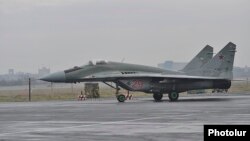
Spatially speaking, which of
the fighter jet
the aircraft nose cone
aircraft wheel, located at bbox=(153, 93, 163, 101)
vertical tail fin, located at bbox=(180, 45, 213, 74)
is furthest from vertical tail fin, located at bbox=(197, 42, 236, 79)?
the aircraft nose cone

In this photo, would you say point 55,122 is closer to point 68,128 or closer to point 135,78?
point 68,128

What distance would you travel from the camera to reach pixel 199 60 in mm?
41406

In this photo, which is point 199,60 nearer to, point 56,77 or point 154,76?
point 154,76

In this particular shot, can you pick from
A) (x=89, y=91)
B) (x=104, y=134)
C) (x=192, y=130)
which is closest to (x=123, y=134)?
(x=104, y=134)

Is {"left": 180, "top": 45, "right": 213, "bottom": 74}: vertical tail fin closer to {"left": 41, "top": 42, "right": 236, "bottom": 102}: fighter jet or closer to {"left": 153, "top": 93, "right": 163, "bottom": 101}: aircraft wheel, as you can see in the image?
{"left": 41, "top": 42, "right": 236, "bottom": 102}: fighter jet

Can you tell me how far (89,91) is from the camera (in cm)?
5653

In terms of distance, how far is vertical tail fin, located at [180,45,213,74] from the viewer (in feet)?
135

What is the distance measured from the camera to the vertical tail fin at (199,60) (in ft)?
135

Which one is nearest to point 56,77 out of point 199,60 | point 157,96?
point 157,96

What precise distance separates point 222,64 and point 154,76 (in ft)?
15.4

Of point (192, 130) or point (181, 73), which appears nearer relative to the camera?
point (192, 130)

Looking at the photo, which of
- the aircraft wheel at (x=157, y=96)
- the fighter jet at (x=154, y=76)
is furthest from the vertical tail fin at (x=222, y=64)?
the aircraft wheel at (x=157, y=96)

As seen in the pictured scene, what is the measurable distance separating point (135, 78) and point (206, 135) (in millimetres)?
27487

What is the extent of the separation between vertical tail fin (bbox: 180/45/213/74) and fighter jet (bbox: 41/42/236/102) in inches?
26.3
